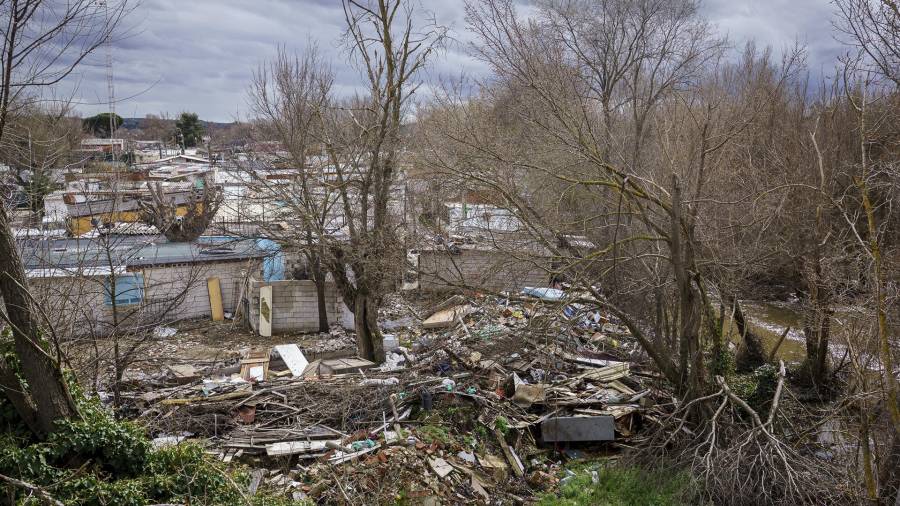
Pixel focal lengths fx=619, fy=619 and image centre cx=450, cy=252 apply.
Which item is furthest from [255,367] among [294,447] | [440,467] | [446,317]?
[446,317]

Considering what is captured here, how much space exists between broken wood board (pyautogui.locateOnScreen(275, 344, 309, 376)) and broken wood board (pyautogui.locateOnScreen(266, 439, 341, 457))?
302 cm

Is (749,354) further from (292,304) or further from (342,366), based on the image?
(292,304)

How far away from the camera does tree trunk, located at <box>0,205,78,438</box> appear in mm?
5746

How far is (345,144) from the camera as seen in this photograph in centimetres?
1295

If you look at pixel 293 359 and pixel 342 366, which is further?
pixel 293 359

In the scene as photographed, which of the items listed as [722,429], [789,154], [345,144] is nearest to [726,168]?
[789,154]

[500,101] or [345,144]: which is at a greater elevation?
[500,101]

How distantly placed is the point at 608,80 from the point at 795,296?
676 centimetres

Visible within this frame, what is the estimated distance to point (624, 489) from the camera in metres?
7.96

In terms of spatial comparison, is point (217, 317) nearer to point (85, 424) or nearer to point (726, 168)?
point (85, 424)

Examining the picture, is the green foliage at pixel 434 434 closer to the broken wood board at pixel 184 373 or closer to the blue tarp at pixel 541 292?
the blue tarp at pixel 541 292

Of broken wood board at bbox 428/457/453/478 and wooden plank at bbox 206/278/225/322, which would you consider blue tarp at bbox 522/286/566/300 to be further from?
wooden plank at bbox 206/278/225/322

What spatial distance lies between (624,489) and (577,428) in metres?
1.41

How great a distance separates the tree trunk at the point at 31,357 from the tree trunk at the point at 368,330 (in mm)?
6445
